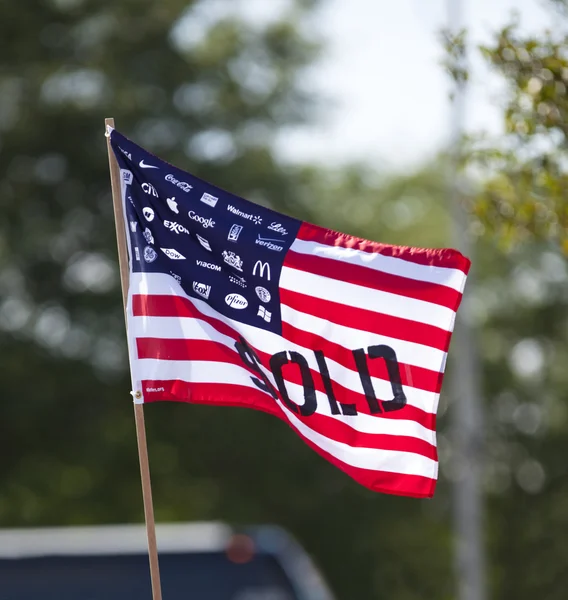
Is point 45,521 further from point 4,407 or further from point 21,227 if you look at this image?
point 21,227

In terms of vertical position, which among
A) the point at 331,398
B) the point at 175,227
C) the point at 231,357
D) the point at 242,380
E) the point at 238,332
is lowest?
the point at 331,398

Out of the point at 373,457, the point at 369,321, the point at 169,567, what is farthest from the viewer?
the point at 169,567

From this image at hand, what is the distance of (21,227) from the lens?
17.8 meters

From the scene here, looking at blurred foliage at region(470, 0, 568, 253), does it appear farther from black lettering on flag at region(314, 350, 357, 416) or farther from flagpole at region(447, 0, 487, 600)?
flagpole at region(447, 0, 487, 600)

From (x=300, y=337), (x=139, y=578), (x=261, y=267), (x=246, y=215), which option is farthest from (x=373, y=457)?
(x=139, y=578)

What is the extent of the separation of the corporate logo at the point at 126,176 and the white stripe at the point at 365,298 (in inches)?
33.2

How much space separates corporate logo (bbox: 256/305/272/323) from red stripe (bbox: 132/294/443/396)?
3.1 inches

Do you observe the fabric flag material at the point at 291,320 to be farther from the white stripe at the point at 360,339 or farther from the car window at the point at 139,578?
the car window at the point at 139,578

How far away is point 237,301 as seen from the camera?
19.1 feet

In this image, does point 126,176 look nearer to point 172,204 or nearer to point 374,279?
point 172,204

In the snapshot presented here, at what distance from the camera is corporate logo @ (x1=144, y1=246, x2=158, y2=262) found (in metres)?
5.83

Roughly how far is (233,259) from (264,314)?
0.29m

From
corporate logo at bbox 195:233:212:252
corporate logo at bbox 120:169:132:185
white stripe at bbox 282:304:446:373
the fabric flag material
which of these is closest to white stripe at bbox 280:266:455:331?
the fabric flag material

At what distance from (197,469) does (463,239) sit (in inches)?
218
